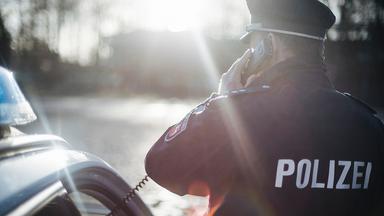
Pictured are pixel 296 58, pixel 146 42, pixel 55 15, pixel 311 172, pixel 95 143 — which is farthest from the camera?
pixel 146 42

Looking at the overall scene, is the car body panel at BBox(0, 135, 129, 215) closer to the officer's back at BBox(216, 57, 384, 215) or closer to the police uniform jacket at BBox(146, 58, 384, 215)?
the police uniform jacket at BBox(146, 58, 384, 215)

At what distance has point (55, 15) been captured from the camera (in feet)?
148

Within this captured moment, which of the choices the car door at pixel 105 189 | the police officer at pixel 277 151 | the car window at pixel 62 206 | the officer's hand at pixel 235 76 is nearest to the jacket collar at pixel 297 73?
the police officer at pixel 277 151

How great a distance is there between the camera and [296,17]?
2.04 metres

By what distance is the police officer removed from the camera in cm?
191

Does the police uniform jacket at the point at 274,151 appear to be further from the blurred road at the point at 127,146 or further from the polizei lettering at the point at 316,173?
the blurred road at the point at 127,146

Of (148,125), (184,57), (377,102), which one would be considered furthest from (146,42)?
(148,125)

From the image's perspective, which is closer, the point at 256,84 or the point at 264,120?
the point at 264,120

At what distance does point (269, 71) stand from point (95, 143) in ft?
30.1

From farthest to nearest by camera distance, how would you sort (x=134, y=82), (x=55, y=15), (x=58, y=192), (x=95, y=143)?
1. (x=134, y=82)
2. (x=55, y=15)
3. (x=95, y=143)
4. (x=58, y=192)

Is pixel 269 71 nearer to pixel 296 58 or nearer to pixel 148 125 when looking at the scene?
pixel 296 58

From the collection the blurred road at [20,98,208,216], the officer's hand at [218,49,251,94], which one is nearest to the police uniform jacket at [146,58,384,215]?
the officer's hand at [218,49,251,94]

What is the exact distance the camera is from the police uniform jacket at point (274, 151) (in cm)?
191

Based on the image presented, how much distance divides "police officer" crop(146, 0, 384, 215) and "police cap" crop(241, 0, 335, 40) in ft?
0.53
